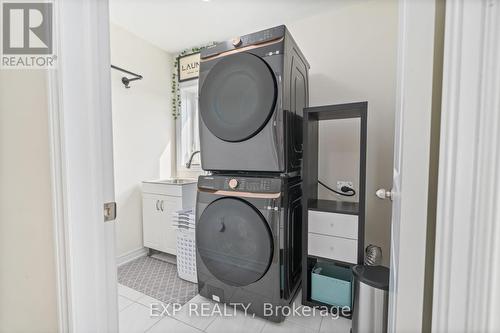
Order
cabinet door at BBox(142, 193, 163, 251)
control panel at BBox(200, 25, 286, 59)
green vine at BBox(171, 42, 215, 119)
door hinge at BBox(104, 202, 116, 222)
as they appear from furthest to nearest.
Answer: green vine at BBox(171, 42, 215, 119), cabinet door at BBox(142, 193, 163, 251), control panel at BBox(200, 25, 286, 59), door hinge at BBox(104, 202, 116, 222)

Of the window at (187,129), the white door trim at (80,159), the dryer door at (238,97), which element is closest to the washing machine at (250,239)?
the dryer door at (238,97)

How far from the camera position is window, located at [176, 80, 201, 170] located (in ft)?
9.99

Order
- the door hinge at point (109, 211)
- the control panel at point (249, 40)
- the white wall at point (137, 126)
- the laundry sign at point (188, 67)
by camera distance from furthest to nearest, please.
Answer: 1. the laundry sign at point (188, 67)
2. the white wall at point (137, 126)
3. the control panel at point (249, 40)
4. the door hinge at point (109, 211)

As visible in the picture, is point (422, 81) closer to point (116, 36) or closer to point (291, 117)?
point (291, 117)

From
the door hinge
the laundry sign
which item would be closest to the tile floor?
the door hinge

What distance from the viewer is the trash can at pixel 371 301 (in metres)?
1.23

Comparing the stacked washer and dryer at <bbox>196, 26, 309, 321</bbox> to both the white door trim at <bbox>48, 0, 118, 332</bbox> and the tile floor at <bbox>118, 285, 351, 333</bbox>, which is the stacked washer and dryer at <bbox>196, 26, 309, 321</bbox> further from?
the white door trim at <bbox>48, 0, 118, 332</bbox>

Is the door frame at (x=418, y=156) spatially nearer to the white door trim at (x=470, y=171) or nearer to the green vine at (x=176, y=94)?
the white door trim at (x=470, y=171)

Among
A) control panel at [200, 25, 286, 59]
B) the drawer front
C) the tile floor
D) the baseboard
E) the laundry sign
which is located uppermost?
the laundry sign

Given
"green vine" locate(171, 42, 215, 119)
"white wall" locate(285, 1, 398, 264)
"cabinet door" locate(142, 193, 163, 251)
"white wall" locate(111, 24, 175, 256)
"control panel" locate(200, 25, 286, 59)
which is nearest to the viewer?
"control panel" locate(200, 25, 286, 59)

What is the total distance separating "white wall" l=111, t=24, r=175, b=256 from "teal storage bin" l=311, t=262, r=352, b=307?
2034mm

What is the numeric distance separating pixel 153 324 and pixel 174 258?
107 cm

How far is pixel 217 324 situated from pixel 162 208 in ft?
4.49

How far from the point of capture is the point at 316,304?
65.2 inches
